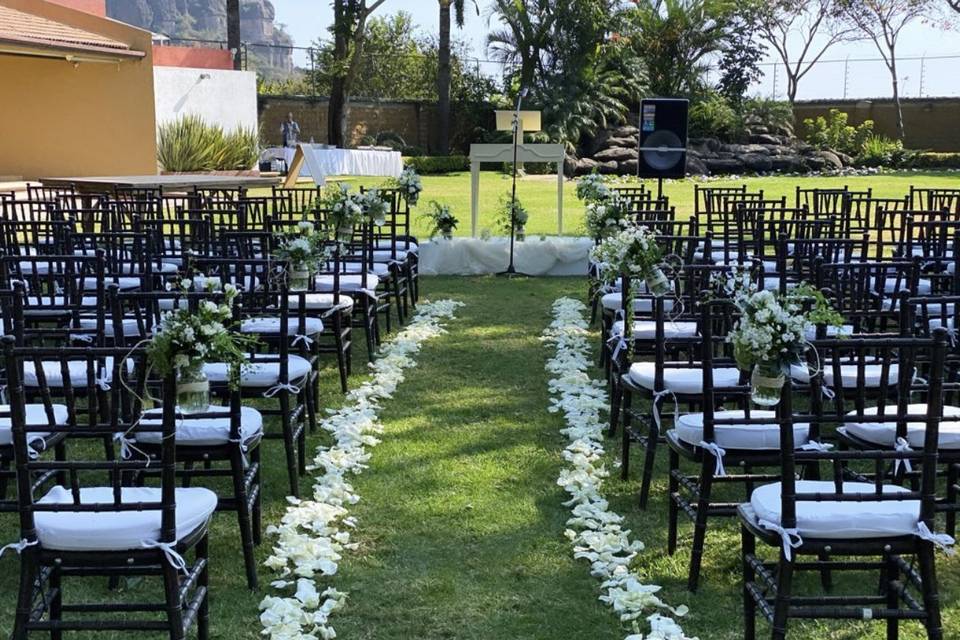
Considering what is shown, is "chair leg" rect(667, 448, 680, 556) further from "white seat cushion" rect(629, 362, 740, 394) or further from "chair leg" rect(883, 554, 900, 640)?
"chair leg" rect(883, 554, 900, 640)

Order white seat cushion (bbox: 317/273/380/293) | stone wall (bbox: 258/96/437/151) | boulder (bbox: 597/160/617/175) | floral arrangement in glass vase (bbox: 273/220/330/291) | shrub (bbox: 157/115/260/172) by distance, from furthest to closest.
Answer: stone wall (bbox: 258/96/437/151) → boulder (bbox: 597/160/617/175) → shrub (bbox: 157/115/260/172) → white seat cushion (bbox: 317/273/380/293) → floral arrangement in glass vase (bbox: 273/220/330/291)

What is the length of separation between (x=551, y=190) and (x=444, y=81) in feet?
33.5

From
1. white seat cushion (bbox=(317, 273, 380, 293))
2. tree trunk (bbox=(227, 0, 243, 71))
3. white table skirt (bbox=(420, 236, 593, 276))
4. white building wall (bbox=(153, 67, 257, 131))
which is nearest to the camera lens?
white seat cushion (bbox=(317, 273, 380, 293))

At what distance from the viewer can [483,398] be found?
6.23 m

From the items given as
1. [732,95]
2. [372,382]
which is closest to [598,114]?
[732,95]

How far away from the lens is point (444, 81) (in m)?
30.3

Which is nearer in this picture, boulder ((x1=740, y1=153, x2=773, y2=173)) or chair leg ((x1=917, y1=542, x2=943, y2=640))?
chair leg ((x1=917, y1=542, x2=943, y2=640))

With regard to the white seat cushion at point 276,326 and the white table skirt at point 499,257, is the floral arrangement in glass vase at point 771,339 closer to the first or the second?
the white seat cushion at point 276,326

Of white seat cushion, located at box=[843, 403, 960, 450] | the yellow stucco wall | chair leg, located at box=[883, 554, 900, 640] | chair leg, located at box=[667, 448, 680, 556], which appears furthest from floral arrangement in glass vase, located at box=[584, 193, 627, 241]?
the yellow stucco wall

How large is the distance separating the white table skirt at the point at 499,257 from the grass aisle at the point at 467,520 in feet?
13.0

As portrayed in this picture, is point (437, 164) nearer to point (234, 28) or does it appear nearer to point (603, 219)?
point (234, 28)

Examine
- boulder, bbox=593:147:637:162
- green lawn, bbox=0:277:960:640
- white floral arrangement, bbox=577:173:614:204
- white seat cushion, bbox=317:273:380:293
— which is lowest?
green lawn, bbox=0:277:960:640

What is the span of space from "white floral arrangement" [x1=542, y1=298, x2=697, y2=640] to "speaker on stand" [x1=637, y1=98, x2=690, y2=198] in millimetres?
4378

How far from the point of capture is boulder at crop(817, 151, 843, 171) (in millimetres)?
28406
